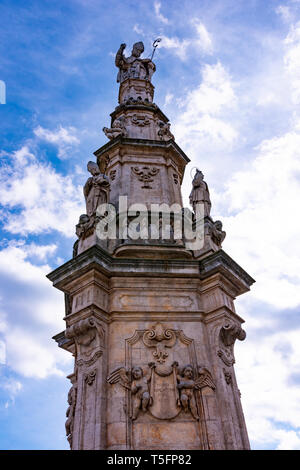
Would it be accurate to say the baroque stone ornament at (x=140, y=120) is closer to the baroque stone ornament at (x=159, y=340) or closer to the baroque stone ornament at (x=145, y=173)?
the baroque stone ornament at (x=145, y=173)

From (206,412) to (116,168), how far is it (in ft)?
28.3

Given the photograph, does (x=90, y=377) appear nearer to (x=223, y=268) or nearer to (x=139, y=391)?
(x=139, y=391)

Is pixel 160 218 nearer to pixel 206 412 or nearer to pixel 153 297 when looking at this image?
pixel 153 297

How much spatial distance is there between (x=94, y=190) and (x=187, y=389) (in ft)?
19.5

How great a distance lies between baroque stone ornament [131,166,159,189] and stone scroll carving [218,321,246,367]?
5878 mm

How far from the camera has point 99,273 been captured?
10.2 metres

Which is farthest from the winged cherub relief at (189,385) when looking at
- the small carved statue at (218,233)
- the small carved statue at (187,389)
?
the small carved statue at (218,233)

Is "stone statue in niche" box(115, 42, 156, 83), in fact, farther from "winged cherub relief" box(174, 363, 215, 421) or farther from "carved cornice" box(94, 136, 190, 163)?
"winged cherub relief" box(174, 363, 215, 421)

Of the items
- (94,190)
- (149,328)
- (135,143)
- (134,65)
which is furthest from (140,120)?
(149,328)

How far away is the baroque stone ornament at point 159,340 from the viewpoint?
947 cm

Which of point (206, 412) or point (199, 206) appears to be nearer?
point (206, 412)

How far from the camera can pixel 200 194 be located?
42.1 ft

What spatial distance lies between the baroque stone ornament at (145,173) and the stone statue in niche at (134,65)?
272 inches
